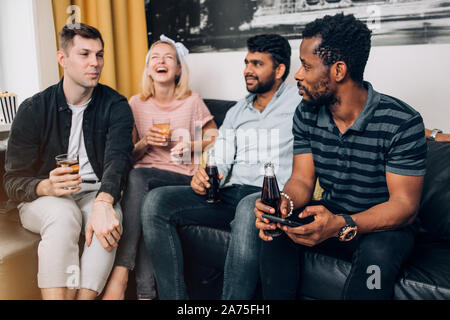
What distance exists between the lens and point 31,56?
6.92 ft

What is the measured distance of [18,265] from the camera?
4.74 ft

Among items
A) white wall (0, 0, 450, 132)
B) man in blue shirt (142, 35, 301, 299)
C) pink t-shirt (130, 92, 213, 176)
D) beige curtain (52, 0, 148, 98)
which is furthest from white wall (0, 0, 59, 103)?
man in blue shirt (142, 35, 301, 299)

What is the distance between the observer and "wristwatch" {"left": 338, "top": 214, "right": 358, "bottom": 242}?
1.16 metres

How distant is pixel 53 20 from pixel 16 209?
3.90 feet

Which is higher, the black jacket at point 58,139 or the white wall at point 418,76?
the white wall at point 418,76

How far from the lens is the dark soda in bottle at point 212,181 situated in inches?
64.4

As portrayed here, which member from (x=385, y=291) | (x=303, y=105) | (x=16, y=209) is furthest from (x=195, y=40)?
(x=385, y=291)

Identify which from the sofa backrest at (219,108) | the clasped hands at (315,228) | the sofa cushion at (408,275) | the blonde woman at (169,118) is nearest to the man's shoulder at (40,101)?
the blonde woman at (169,118)

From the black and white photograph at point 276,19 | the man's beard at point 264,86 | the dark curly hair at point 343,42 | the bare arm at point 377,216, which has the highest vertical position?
the black and white photograph at point 276,19

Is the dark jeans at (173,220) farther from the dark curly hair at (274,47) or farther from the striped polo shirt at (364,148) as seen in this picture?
the dark curly hair at (274,47)

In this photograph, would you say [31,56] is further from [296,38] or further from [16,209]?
[296,38]

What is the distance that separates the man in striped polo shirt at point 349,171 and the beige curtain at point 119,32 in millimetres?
1621

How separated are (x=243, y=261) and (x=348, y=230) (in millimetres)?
400

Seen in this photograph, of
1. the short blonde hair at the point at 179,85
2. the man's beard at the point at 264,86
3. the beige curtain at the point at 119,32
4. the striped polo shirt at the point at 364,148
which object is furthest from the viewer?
the beige curtain at the point at 119,32
